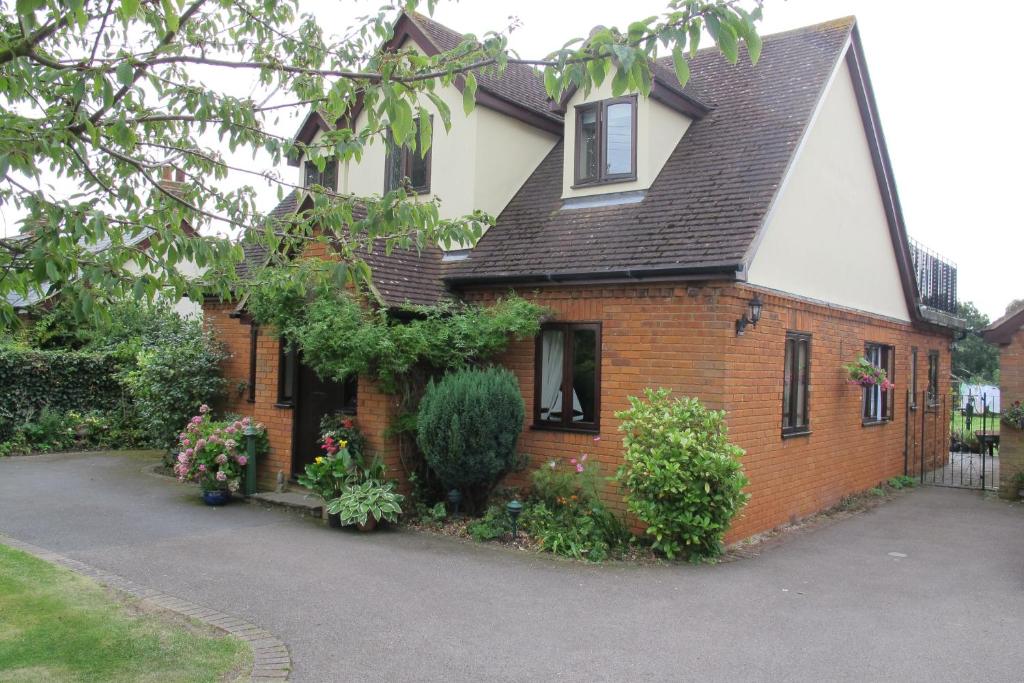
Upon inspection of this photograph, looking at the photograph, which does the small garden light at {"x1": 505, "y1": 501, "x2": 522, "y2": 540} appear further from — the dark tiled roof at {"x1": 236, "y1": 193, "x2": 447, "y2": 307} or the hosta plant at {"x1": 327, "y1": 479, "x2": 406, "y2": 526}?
the dark tiled roof at {"x1": 236, "y1": 193, "x2": 447, "y2": 307}

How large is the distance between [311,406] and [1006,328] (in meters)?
11.0

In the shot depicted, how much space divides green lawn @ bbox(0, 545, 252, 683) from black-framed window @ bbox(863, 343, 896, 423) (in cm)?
1091

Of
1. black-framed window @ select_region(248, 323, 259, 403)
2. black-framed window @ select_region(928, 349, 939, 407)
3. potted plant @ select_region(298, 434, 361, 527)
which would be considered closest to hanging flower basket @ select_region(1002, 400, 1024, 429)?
black-framed window @ select_region(928, 349, 939, 407)

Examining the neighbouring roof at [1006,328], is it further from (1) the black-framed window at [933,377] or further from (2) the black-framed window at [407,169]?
(2) the black-framed window at [407,169]

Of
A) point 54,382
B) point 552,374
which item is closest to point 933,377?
point 552,374

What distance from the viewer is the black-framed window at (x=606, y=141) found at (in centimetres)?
1107

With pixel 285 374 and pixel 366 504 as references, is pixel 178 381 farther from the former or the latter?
pixel 366 504

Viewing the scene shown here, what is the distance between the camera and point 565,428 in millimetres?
10203

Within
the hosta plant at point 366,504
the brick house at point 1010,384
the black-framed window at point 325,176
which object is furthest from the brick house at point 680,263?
the brick house at point 1010,384

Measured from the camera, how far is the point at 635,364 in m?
9.61

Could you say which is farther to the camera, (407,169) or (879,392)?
(879,392)

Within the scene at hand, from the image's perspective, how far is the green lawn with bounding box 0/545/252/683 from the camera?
5172 mm

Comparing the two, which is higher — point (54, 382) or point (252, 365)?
point (252, 365)

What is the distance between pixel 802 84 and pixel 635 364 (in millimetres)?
5002
